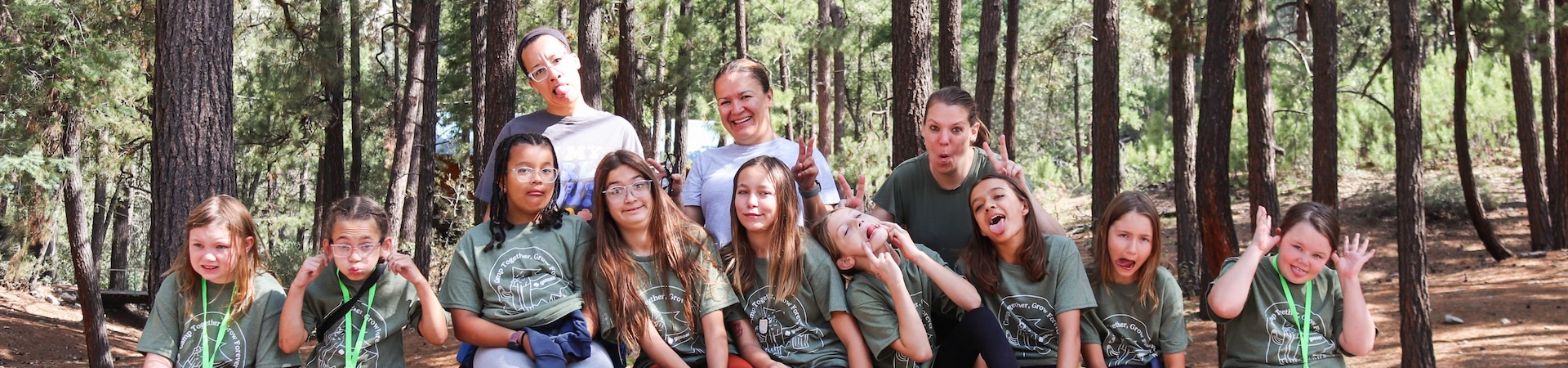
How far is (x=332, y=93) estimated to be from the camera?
1602cm

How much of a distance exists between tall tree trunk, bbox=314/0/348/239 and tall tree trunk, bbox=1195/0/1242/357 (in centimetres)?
970

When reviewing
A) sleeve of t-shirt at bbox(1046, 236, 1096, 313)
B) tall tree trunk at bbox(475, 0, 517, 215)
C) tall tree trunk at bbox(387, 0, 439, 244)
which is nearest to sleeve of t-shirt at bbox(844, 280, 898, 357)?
sleeve of t-shirt at bbox(1046, 236, 1096, 313)

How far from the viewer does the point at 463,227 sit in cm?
1430

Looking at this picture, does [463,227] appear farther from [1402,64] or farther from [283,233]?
[283,233]

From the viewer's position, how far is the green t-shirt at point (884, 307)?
3557 mm

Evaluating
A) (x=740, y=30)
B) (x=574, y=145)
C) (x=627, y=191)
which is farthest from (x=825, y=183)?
(x=740, y=30)

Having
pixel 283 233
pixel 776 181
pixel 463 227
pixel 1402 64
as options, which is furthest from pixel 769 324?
pixel 283 233

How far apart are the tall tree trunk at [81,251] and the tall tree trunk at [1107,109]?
9962 mm

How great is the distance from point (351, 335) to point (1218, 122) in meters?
6.55

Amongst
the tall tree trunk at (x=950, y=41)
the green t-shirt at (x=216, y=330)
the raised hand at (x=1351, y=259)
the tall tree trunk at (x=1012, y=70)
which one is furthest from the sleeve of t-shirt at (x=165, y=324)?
the tall tree trunk at (x=1012, y=70)

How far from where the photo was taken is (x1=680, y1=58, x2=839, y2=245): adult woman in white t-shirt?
12.7ft

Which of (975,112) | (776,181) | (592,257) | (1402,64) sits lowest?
(592,257)

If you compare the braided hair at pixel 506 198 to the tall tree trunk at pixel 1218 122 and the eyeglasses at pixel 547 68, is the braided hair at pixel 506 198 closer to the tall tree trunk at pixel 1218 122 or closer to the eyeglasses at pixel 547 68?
the eyeglasses at pixel 547 68

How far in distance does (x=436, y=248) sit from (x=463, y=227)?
64.3 inches
